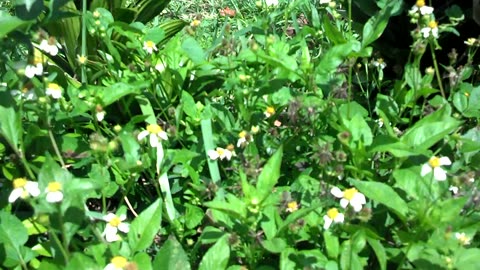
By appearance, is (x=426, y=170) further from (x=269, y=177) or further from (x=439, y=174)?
(x=269, y=177)

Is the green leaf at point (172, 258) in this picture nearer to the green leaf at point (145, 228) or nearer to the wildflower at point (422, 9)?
the green leaf at point (145, 228)

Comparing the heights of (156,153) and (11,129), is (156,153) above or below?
below

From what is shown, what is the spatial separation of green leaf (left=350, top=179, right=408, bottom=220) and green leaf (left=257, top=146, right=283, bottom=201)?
0.16 meters

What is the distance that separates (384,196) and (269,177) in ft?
0.79

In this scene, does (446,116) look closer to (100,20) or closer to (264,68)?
(264,68)

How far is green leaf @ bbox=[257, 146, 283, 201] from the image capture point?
5.27 feet

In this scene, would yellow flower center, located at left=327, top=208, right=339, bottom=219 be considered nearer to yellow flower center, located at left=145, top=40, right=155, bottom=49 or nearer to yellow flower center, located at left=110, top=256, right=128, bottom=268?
yellow flower center, located at left=110, top=256, right=128, bottom=268

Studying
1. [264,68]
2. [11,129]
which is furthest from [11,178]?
[264,68]

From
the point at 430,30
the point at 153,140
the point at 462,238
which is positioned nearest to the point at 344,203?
the point at 462,238

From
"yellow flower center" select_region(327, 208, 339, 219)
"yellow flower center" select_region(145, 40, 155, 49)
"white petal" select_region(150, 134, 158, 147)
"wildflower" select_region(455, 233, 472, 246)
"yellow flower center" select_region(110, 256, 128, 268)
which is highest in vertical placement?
"yellow flower center" select_region(145, 40, 155, 49)

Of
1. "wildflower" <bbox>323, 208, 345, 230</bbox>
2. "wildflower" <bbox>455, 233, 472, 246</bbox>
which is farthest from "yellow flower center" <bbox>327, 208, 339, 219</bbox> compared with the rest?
"wildflower" <bbox>455, 233, 472, 246</bbox>

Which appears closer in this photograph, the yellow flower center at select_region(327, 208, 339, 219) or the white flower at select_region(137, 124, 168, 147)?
the yellow flower center at select_region(327, 208, 339, 219)

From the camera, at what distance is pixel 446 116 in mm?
1862

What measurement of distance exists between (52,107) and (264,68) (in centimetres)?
56
